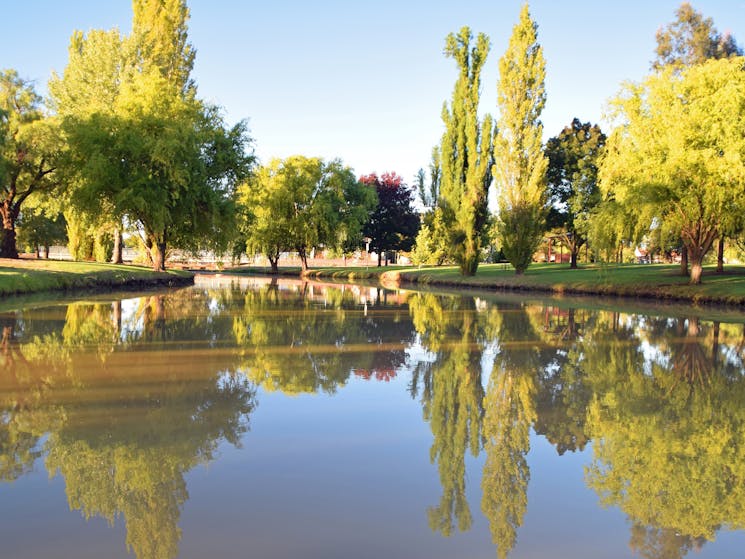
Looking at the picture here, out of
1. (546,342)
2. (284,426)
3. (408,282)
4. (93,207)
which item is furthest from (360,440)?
(408,282)

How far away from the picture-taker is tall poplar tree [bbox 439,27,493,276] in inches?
1425

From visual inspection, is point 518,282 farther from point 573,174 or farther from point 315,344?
point 315,344

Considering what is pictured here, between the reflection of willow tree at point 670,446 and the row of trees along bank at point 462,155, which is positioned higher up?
the row of trees along bank at point 462,155

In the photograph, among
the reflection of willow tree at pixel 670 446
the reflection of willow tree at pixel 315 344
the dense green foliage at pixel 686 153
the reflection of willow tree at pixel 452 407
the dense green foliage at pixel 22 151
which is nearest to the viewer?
the reflection of willow tree at pixel 670 446

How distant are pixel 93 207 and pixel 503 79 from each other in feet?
70.3

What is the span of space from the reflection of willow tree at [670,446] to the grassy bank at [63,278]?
18.5 m

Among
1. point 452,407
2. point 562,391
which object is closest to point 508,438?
point 452,407

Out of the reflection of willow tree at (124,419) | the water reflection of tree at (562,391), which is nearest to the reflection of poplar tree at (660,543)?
the water reflection of tree at (562,391)

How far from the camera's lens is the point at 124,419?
5.46 m

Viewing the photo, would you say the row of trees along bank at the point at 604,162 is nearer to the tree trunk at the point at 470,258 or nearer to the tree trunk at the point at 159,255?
the tree trunk at the point at 470,258

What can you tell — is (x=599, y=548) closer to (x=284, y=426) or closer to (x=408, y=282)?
(x=284, y=426)

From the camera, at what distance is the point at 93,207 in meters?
28.9

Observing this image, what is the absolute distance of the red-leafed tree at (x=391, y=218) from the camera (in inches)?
2522

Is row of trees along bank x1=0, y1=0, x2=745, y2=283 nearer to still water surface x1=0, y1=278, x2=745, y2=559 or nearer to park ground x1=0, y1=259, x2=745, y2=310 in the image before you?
park ground x1=0, y1=259, x2=745, y2=310
